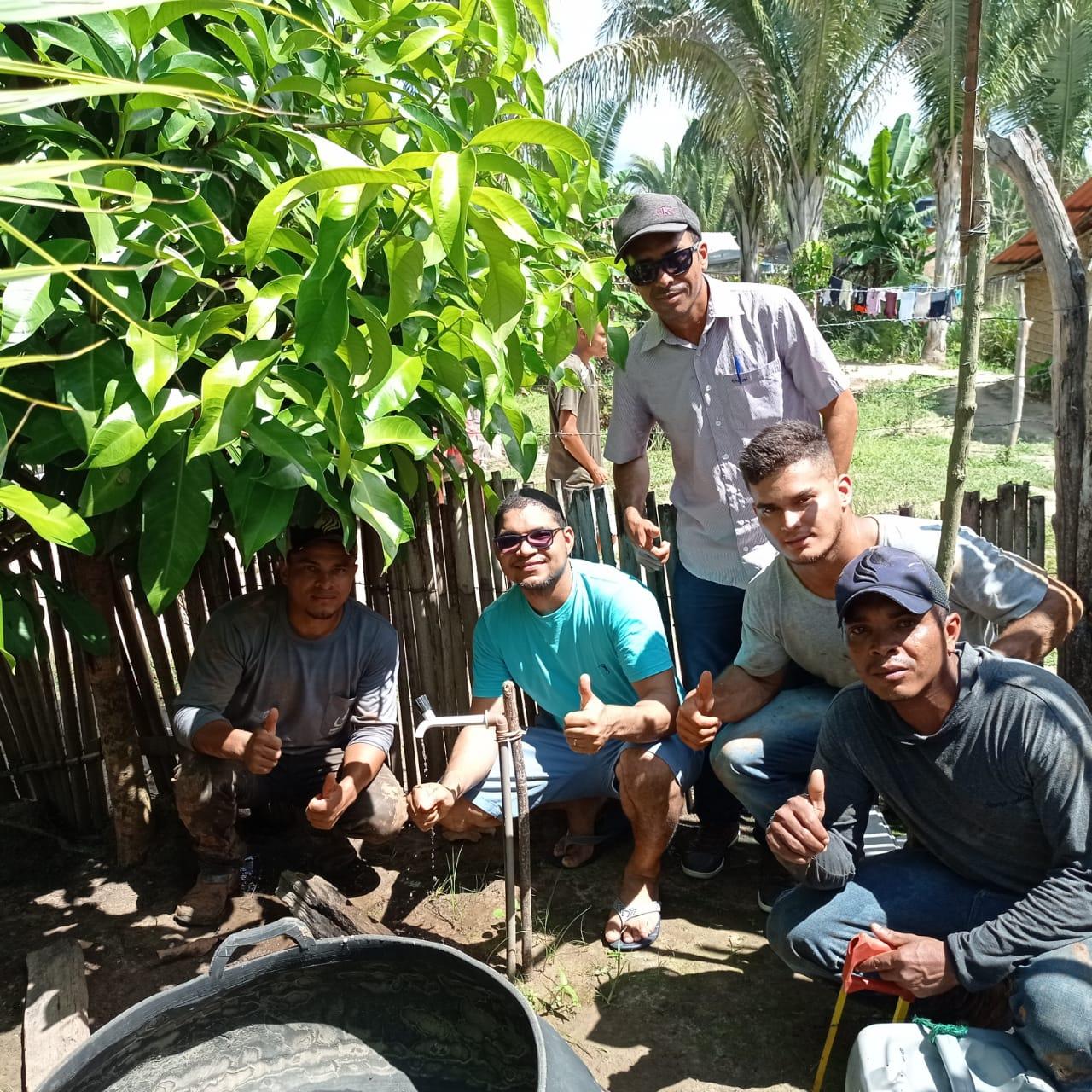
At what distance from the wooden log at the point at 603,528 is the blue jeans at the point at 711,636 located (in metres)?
0.29

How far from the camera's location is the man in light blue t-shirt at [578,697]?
3.06 m

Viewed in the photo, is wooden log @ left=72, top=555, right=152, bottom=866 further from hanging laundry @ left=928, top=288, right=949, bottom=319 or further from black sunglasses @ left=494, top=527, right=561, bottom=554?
hanging laundry @ left=928, top=288, right=949, bottom=319

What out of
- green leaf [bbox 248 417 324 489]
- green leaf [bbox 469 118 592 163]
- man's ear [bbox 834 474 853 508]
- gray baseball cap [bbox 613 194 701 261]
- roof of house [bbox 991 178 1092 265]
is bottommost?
man's ear [bbox 834 474 853 508]

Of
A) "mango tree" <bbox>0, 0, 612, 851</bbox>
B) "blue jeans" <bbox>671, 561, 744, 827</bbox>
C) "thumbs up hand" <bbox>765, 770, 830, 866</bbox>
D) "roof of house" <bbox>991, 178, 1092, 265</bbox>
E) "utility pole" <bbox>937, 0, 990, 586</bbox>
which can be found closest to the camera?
"mango tree" <bbox>0, 0, 612, 851</bbox>

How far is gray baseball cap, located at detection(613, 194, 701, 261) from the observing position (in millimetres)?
3061

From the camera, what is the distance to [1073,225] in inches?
417

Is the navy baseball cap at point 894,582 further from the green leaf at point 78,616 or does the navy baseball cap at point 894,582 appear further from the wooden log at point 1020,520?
the green leaf at point 78,616

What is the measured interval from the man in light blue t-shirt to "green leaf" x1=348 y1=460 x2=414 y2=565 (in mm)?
858

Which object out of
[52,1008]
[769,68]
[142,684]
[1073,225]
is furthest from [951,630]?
[769,68]

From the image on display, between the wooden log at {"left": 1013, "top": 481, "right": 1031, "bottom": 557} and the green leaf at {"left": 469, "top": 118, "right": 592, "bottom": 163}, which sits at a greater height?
the green leaf at {"left": 469, "top": 118, "right": 592, "bottom": 163}

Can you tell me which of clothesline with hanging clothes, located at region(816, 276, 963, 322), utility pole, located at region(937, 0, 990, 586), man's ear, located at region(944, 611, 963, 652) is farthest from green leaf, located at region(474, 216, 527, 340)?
clothesline with hanging clothes, located at region(816, 276, 963, 322)

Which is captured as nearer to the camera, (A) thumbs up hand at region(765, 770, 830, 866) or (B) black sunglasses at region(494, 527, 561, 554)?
(A) thumbs up hand at region(765, 770, 830, 866)

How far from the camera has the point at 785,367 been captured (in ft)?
10.7

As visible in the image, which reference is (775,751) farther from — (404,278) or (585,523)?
(404,278)
